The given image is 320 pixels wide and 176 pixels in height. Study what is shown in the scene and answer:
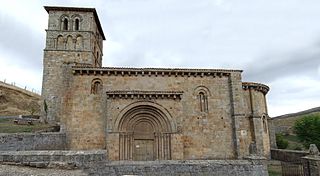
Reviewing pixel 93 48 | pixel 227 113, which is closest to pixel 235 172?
pixel 227 113

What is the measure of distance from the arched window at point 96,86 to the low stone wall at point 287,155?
1408cm

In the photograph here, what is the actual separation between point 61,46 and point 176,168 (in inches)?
770

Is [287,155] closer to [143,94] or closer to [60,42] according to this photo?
[143,94]

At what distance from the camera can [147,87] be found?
1630cm

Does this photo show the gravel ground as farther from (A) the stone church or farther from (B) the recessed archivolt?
(B) the recessed archivolt

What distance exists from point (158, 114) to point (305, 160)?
348 inches

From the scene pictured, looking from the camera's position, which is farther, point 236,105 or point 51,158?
point 236,105

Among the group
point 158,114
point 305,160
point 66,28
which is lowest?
point 305,160

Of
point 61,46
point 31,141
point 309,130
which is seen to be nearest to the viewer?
point 31,141

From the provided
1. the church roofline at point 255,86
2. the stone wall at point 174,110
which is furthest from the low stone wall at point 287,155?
the church roofline at point 255,86

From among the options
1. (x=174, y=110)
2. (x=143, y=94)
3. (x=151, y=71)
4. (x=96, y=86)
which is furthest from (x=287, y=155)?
(x=96, y=86)

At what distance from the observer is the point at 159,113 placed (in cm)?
1529

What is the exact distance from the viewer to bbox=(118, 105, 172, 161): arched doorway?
14812 millimetres

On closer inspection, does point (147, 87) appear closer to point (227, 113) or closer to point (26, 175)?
point (227, 113)
